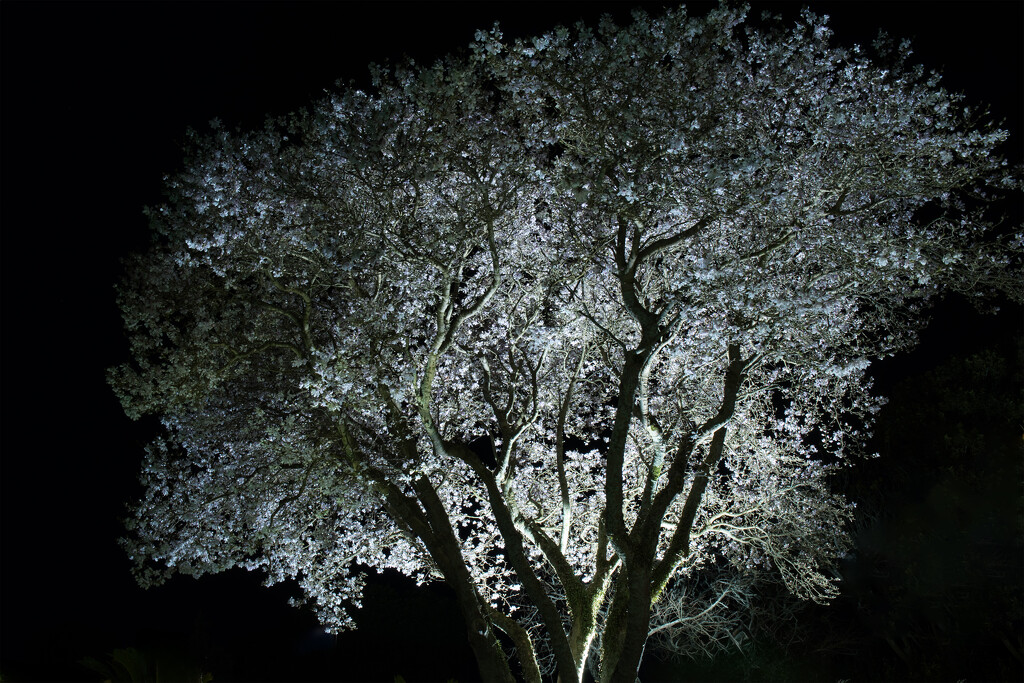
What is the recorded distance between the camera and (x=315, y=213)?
8.88 meters

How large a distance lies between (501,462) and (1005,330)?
15781 mm

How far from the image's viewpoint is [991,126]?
8.83 meters

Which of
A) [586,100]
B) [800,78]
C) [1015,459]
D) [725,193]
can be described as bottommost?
[1015,459]

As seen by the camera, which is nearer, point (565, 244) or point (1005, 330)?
point (565, 244)

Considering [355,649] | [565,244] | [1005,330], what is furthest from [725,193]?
[355,649]

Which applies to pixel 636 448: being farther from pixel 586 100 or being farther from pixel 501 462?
pixel 586 100

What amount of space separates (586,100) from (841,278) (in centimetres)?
380

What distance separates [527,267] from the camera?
36.0 feet

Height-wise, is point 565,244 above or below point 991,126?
above

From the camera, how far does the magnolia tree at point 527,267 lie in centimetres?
847

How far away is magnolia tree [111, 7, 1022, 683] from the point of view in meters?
8.47

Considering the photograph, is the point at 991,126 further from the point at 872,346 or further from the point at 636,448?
the point at 636,448

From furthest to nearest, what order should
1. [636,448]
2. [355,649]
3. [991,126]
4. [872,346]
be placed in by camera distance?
1. [355,649]
2. [636,448]
3. [872,346]
4. [991,126]

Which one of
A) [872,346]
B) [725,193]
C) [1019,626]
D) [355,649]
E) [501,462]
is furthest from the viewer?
[355,649]
